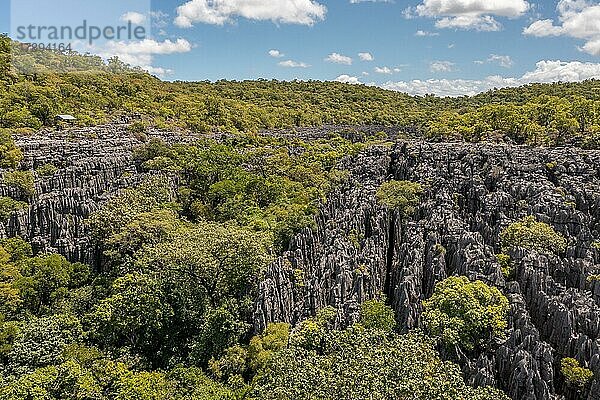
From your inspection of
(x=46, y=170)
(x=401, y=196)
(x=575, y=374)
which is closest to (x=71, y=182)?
(x=46, y=170)

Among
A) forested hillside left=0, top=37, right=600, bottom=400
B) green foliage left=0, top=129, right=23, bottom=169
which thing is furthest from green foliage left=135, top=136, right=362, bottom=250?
green foliage left=0, top=129, right=23, bottom=169

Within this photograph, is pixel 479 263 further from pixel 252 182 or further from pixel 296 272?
pixel 252 182

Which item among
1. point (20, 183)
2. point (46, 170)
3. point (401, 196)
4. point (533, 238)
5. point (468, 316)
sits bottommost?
point (468, 316)

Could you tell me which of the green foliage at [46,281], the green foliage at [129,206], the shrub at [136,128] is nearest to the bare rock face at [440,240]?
the green foliage at [129,206]

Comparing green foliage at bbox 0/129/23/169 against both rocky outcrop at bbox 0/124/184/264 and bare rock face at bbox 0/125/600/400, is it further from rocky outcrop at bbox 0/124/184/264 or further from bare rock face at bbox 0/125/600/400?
bare rock face at bbox 0/125/600/400

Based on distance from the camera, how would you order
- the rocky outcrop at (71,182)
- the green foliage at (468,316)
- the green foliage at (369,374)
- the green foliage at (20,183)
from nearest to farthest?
1. the green foliage at (369,374)
2. the green foliage at (468,316)
3. the rocky outcrop at (71,182)
4. the green foliage at (20,183)

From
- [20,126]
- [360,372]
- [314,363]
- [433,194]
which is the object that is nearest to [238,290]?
[314,363]

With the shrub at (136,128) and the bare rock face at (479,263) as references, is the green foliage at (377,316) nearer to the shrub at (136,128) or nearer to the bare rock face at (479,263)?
the bare rock face at (479,263)
